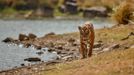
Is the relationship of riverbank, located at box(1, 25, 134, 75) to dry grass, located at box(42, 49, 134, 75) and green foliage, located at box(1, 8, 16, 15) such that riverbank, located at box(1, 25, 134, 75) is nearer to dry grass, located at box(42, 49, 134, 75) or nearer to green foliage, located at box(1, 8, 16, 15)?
dry grass, located at box(42, 49, 134, 75)

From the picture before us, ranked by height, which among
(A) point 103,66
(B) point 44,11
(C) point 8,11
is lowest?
(B) point 44,11

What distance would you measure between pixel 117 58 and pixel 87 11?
129 m

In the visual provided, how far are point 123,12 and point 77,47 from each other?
11.2 meters

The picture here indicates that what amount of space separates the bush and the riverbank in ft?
8.15

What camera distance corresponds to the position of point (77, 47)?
53.5 meters

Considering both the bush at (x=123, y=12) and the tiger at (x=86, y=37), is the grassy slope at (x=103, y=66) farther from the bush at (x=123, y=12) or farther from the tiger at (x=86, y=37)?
the bush at (x=123, y=12)

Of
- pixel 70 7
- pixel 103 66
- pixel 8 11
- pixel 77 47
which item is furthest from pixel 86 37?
pixel 70 7

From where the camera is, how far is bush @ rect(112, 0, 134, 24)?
62312 mm

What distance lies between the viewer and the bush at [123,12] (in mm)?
62312

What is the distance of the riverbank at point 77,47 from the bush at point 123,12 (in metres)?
2.49

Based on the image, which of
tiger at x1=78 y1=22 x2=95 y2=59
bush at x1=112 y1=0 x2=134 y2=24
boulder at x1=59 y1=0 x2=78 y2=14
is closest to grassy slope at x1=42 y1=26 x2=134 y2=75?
tiger at x1=78 y1=22 x2=95 y2=59

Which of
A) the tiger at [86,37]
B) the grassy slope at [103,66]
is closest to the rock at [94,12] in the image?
the tiger at [86,37]

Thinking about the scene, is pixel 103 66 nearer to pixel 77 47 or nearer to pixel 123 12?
pixel 77 47

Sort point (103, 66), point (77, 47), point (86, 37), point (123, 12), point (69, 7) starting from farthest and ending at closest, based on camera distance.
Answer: point (69, 7) → point (123, 12) → point (77, 47) → point (86, 37) → point (103, 66)
